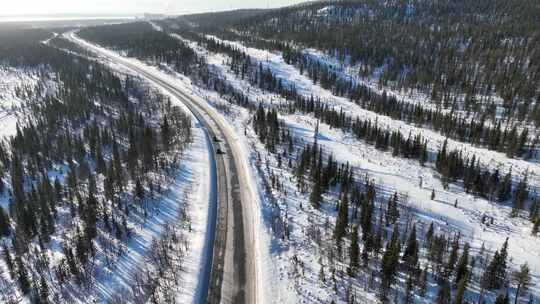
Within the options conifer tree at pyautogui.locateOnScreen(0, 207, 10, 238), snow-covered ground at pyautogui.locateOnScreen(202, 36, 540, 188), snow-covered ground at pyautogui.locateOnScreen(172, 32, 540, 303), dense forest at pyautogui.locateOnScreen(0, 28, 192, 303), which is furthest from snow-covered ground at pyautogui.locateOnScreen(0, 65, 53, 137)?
snow-covered ground at pyautogui.locateOnScreen(202, 36, 540, 188)

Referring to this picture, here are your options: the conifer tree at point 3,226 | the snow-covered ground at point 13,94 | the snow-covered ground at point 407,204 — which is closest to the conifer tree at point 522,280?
the snow-covered ground at point 407,204

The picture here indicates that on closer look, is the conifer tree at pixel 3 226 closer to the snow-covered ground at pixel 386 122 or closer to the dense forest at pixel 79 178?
the dense forest at pixel 79 178

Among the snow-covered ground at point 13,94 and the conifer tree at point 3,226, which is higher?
→ the snow-covered ground at point 13,94

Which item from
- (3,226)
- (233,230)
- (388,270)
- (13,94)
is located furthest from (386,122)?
(13,94)

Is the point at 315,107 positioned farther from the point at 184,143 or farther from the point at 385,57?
the point at 385,57

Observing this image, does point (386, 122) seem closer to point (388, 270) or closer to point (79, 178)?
point (388, 270)

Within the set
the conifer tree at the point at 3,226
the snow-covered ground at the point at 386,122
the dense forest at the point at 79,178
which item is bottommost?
the conifer tree at the point at 3,226

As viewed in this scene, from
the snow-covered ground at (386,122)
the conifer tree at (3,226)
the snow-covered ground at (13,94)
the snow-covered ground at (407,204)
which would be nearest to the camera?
the snow-covered ground at (407,204)

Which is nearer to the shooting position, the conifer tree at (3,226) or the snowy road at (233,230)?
the snowy road at (233,230)

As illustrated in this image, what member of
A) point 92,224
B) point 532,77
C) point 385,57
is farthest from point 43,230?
point 385,57
